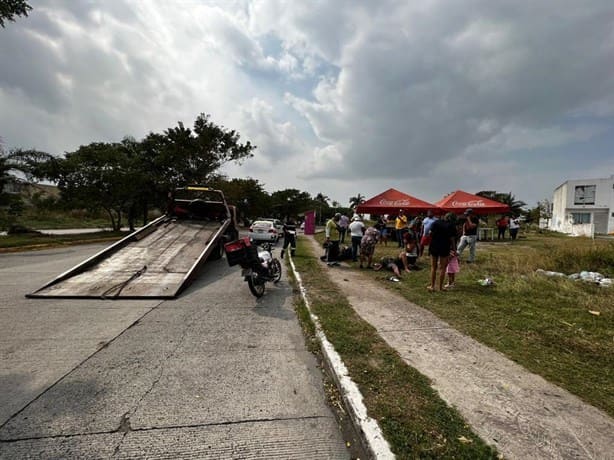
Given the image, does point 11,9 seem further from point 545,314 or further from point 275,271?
point 545,314

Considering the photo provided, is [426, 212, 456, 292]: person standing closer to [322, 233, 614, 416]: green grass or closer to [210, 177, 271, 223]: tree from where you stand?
[322, 233, 614, 416]: green grass

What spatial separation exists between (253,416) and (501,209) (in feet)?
52.6

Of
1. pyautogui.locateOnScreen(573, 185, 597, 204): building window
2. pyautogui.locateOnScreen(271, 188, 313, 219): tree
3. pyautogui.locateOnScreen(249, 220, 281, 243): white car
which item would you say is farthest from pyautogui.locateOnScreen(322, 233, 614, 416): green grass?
pyautogui.locateOnScreen(271, 188, 313, 219): tree

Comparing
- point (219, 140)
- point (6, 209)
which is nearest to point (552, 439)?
point (6, 209)

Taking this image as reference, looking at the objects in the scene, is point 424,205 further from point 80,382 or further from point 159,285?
point 80,382

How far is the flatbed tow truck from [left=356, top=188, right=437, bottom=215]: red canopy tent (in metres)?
6.54

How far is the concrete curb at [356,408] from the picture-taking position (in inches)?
80.6

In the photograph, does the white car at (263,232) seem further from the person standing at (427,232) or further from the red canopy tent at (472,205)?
the red canopy tent at (472,205)

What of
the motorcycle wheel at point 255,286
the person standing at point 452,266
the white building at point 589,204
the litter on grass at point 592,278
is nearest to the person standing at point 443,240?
the person standing at point 452,266

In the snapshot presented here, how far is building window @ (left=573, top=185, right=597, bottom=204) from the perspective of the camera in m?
43.8

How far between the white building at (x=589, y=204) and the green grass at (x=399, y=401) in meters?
48.9

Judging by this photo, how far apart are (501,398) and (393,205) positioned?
1259 centimetres

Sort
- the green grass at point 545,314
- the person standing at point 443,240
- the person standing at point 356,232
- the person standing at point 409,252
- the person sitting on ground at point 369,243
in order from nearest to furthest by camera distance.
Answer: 1. the green grass at point 545,314
2. the person standing at point 443,240
3. the person standing at point 409,252
4. the person sitting on ground at point 369,243
5. the person standing at point 356,232

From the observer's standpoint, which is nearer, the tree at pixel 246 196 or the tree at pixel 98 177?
the tree at pixel 98 177
